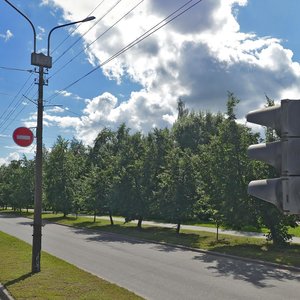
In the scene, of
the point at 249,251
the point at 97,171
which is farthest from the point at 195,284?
the point at 97,171

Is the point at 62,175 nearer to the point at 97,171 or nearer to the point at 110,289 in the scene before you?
the point at 97,171

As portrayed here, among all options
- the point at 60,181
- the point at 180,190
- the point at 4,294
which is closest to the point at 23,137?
the point at 4,294

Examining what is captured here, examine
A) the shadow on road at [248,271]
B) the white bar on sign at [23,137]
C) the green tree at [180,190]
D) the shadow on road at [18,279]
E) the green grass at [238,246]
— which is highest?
the white bar on sign at [23,137]

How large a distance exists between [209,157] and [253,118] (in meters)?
21.1

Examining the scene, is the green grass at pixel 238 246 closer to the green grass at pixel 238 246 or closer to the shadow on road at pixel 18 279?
the green grass at pixel 238 246

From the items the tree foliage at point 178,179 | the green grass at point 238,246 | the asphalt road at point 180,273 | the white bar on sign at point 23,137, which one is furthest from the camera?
the tree foliage at point 178,179

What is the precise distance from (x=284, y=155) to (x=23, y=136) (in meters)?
12.4

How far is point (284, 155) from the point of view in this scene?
8.53 feet

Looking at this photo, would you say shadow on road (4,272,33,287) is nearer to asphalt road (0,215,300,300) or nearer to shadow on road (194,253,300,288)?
asphalt road (0,215,300,300)

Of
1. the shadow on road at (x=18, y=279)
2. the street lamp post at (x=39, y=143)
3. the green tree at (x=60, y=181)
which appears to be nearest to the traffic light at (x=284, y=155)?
the shadow on road at (x=18, y=279)

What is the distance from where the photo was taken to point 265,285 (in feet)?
41.5

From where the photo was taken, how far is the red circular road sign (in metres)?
13.8

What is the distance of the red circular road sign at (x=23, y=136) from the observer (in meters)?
13.8

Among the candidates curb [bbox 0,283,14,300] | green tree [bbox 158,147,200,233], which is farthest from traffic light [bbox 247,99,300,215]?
green tree [bbox 158,147,200,233]
